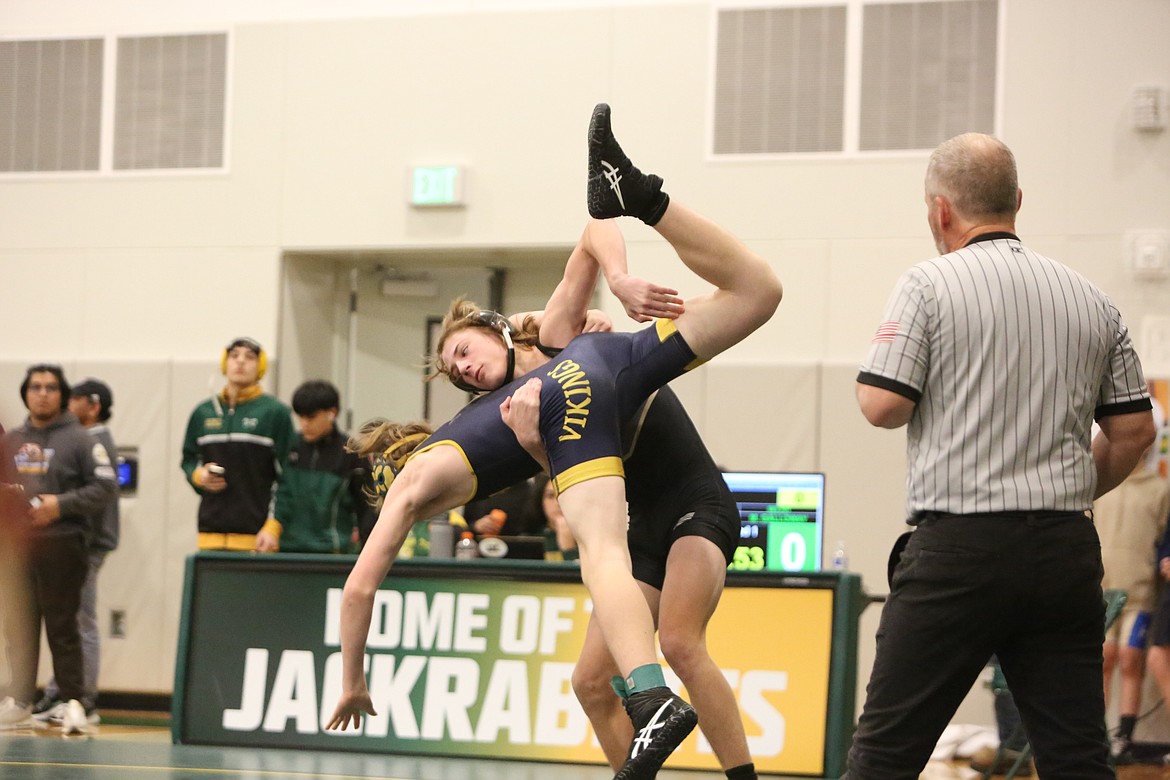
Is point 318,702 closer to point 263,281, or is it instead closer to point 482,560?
point 482,560

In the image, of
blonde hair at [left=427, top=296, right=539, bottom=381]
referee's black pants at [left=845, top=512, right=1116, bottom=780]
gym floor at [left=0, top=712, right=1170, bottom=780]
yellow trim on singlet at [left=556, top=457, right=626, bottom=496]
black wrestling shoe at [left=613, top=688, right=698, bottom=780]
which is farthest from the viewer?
gym floor at [left=0, top=712, right=1170, bottom=780]

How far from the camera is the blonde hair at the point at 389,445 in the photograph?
13.4 feet

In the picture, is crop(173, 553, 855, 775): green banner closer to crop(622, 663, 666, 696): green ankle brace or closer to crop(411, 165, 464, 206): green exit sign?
crop(622, 663, 666, 696): green ankle brace

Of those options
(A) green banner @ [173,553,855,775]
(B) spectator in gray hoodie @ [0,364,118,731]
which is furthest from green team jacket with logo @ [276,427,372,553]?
(A) green banner @ [173,553,855,775]

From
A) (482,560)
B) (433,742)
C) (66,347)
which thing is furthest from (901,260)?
(66,347)

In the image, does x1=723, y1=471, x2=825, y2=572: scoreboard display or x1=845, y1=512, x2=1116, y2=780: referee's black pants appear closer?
x1=845, y1=512, x2=1116, y2=780: referee's black pants

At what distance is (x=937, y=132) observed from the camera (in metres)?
8.32

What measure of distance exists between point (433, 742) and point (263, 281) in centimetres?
422

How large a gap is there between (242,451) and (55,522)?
3.44ft

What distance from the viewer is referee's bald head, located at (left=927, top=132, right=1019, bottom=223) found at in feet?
9.02

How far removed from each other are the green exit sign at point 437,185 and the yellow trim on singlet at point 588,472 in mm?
5689

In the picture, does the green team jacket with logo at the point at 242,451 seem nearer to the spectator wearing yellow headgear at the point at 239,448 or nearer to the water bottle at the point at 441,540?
the spectator wearing yellow headgear at the point at 239,448

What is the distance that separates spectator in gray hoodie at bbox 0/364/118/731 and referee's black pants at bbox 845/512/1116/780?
223 inches

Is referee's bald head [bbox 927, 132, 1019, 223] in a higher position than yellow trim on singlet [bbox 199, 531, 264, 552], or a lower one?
higher
